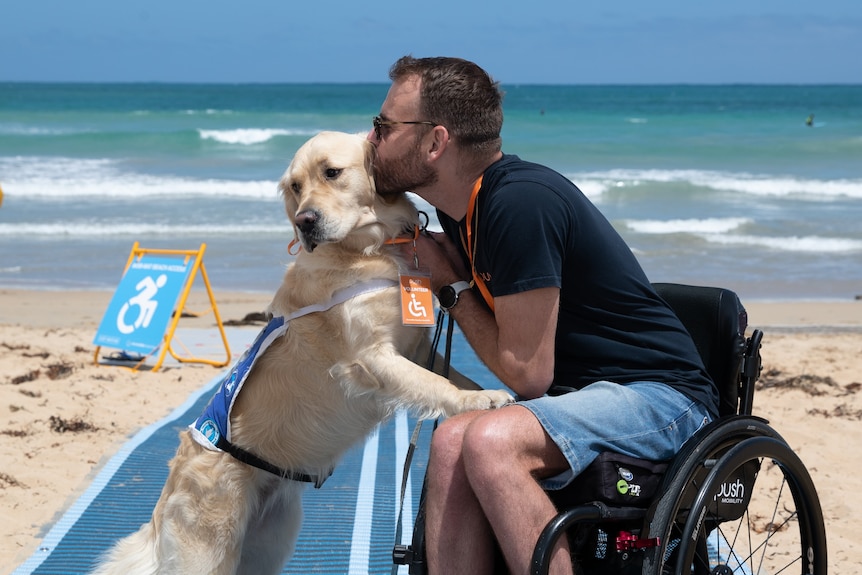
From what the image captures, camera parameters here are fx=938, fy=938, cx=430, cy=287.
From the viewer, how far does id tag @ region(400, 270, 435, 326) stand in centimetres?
250

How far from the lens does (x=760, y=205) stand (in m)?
15.6

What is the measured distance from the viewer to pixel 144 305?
6410 mm

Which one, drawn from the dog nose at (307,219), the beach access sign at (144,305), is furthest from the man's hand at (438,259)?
the beach access sign at (144,305)

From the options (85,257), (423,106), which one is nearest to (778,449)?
(423,106)

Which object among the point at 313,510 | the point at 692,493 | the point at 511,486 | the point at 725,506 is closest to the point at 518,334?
the point at 511,486

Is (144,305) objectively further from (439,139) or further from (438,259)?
(439,139)

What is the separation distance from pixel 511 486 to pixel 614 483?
9.8 inches

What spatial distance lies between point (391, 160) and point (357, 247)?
29 cm

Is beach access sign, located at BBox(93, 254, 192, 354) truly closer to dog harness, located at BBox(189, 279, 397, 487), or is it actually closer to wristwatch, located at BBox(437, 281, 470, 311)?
dog harness, located at BBox(189, 279, 397, 487)

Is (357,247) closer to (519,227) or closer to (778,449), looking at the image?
(519,227)

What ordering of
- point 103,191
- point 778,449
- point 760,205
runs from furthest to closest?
point 103,191 → point 760,205 → point 778,449

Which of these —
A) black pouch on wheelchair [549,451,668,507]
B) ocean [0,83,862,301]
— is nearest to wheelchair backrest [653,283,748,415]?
black pouch on wheelchair [549,451,668,507]

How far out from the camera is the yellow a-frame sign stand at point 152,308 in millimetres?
6164

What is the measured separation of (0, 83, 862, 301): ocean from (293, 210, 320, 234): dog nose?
14.2 feet
